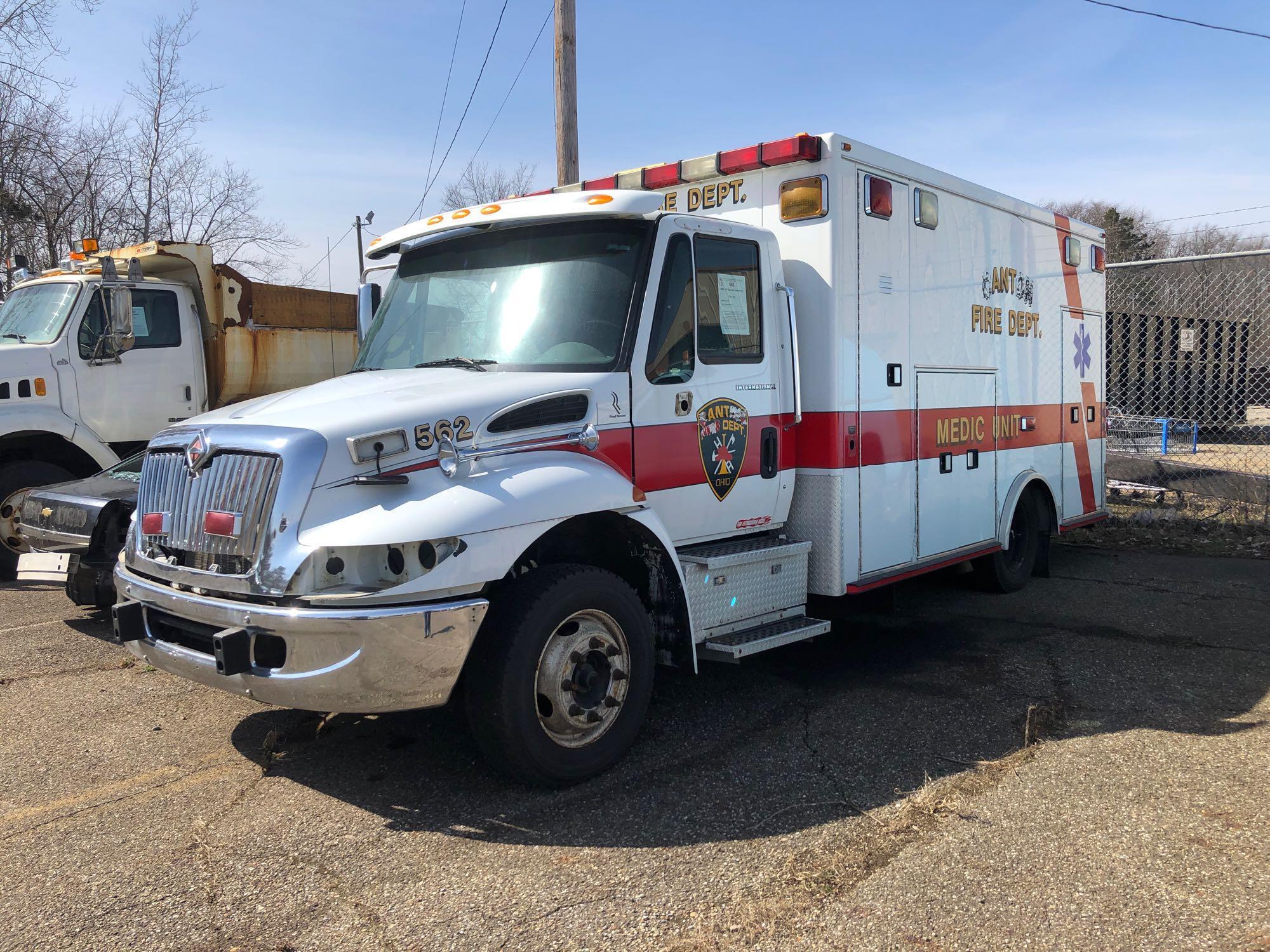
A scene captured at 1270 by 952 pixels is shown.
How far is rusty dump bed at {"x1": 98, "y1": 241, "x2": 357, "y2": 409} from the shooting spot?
925cm

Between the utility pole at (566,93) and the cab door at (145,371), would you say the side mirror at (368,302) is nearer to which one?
the cab door at (145,371)

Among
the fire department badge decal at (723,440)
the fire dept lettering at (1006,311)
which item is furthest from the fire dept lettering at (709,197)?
the fire dept lettering at (1006,311)

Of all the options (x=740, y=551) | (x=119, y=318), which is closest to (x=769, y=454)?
(x=740, y=551)

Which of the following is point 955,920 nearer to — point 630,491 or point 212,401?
point 630,491

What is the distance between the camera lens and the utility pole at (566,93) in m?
10.3

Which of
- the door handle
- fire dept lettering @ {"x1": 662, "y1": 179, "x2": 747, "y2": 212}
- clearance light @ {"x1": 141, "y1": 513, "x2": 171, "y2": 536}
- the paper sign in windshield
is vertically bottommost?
clearance light @ {"x1": 141, "y1": 513, "x2": 171, "y2": 536}

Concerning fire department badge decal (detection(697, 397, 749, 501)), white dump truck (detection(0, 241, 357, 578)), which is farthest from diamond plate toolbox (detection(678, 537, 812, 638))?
white dump truck (detection(0, 241, 357, 578))

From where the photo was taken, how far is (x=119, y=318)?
8.50 meters

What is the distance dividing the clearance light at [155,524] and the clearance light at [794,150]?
3502 mm

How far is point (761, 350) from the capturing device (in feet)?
16.9

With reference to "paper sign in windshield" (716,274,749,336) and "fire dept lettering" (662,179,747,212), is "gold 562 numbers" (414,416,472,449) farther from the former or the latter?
"fire dept lettering" (662,179,747,212)

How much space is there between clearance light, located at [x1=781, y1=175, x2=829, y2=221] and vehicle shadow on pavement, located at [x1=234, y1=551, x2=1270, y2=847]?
261cm

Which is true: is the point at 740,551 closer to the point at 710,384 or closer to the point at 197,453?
the point at 710,384

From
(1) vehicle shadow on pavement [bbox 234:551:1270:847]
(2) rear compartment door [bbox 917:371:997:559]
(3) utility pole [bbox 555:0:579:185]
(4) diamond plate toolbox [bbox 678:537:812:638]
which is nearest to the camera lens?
(1) vehicle shadow on pavement [bbox 234:551:1270:847]
